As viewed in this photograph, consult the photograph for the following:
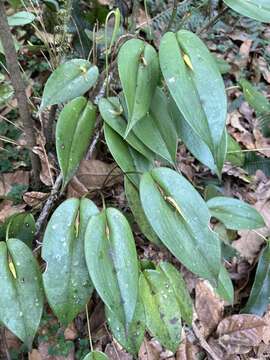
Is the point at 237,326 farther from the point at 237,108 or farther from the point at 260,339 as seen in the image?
the point at 237,108

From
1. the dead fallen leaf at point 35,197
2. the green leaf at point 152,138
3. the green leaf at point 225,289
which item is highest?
the green leaf at point 152,138

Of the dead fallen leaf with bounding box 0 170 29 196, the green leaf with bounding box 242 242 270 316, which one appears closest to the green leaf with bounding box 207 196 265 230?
the green leaf with bounding box 242 242 270 316

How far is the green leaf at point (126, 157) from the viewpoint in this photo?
0.99 metres

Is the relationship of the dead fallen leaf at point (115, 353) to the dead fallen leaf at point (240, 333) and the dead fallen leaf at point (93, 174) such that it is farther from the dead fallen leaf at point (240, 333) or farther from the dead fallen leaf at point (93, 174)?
the dead fallen leaf at point (93, 174)

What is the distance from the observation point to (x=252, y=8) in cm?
97

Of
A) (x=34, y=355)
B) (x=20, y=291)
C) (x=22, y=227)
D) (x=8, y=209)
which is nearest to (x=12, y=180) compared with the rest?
(x=8, y=209)

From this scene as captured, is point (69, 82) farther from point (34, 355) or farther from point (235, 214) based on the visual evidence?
point (34, 355)

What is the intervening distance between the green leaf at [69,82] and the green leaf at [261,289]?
639mm

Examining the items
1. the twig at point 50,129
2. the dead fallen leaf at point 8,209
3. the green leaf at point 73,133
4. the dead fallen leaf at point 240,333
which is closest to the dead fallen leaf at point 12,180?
the dead fallen leaf at point 8,209

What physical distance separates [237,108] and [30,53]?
31.2 inches

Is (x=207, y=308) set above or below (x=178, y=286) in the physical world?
below

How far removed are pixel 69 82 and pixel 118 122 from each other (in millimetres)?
133

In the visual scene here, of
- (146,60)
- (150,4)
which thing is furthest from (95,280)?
(150,4)

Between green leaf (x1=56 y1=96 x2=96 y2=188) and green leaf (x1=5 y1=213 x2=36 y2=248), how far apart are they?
0.57ft
